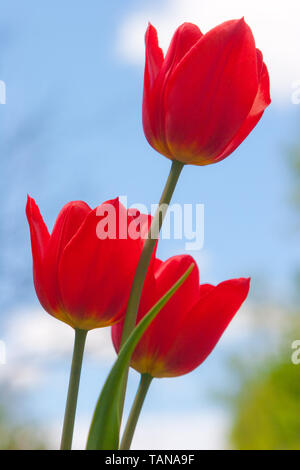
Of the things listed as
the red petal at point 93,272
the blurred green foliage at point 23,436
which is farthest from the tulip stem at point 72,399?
the blurred green foliage at point 23,436

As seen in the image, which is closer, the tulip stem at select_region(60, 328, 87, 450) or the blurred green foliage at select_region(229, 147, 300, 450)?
the tulip stem at select_region(60, 328, 87, 450)

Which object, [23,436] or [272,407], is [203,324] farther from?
[272,407]

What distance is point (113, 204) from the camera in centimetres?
31

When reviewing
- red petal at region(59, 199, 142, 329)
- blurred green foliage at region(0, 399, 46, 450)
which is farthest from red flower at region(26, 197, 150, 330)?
blurred green foliage at region(0, 399, 46, 450)

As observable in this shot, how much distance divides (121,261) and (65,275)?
0.09ft

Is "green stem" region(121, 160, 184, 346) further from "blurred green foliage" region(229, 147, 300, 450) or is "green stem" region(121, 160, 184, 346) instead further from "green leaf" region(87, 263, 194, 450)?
"blurred green foliage" region(229, 147, 300, 450)

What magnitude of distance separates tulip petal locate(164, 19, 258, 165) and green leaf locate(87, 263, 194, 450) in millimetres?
75

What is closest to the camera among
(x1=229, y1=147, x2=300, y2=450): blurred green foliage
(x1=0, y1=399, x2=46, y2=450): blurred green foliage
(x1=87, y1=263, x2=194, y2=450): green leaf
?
(x1=87, y1=263, x2=194, y2=450): green leaf

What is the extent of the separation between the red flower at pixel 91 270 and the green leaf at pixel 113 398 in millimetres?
42

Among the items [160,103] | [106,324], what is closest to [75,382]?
[106,324]

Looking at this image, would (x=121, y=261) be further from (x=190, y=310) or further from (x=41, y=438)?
(x=41, y=438)

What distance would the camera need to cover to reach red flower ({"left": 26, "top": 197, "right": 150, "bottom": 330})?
0.31 meters

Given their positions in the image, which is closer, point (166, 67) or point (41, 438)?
point (166, 67)
